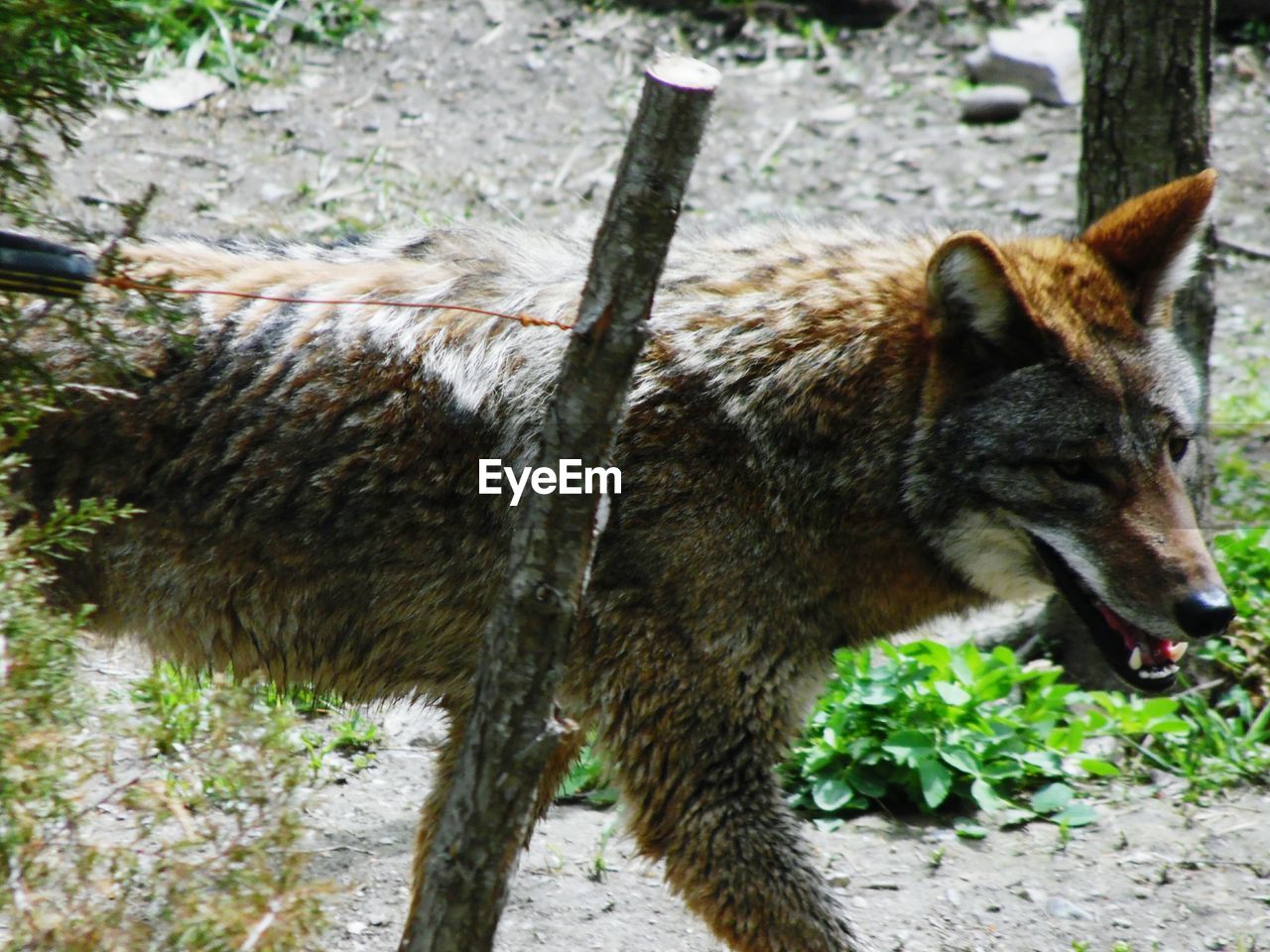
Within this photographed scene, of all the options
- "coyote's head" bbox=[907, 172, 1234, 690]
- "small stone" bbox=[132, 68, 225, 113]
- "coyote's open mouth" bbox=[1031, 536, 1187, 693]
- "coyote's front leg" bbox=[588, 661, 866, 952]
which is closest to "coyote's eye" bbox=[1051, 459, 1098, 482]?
"coyote's head" bbox=[907, 172, 1234, 690]

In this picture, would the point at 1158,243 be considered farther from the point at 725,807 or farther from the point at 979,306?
the point at 725,807

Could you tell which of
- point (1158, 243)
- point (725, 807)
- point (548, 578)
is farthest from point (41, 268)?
point (1158, 243)

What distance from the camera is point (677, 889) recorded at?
3.66 m

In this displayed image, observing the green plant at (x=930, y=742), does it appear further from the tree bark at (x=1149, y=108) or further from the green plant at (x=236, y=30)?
the green plant at (x=236, y=30)

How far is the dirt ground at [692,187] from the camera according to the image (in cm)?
434

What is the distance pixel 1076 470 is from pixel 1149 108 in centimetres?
224

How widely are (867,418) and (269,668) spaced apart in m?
1.91

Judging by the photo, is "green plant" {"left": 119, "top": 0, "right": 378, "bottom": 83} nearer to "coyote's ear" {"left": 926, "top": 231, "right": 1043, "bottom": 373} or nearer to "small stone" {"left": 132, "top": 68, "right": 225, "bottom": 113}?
"small stone" {"left": 132, "top": 68, "right": 225, "bottom": 113}

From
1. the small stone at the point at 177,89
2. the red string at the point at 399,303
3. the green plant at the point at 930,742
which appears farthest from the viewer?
the small stone at the point at 177,89

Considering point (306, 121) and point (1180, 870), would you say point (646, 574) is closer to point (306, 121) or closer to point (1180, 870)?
point (1180, 870)

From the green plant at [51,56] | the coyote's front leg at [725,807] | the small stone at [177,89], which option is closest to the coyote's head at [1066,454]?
the coyote's front leg at [725,807]

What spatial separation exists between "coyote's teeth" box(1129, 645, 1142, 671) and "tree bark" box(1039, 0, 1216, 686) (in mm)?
1577

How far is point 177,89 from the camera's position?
29.0 ft

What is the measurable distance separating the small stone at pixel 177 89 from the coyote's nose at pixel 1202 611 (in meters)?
7.51
